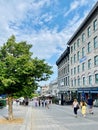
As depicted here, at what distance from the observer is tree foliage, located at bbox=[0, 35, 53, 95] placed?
71.6 ft

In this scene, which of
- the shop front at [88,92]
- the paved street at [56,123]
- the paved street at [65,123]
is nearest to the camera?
the paved street at [56,123]

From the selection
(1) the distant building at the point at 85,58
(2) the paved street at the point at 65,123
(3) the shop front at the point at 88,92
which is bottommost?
(2) the paved street at the point at 65,123

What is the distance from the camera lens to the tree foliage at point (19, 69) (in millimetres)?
21828

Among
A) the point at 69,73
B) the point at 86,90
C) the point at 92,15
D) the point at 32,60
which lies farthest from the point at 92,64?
the point at 32,60

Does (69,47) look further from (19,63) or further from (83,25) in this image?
(19,63)

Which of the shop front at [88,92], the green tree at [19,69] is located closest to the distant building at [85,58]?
the shop front at [88,92]

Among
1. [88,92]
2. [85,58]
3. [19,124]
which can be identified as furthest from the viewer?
[85,58]

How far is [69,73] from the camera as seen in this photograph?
8119 centimetres

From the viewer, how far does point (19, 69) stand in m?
21.8

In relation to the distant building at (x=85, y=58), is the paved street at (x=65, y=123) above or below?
below

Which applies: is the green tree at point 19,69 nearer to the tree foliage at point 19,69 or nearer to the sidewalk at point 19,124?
the tree foliage at point 19,69

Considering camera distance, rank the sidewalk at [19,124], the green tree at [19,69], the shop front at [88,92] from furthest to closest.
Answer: the shop front at [88,92] < the green tree at [19,69] < the sidewalk at [19,124]

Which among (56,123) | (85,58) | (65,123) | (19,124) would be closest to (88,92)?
(85,58)

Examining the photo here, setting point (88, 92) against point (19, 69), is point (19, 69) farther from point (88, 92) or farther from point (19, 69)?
point (88, 92)
